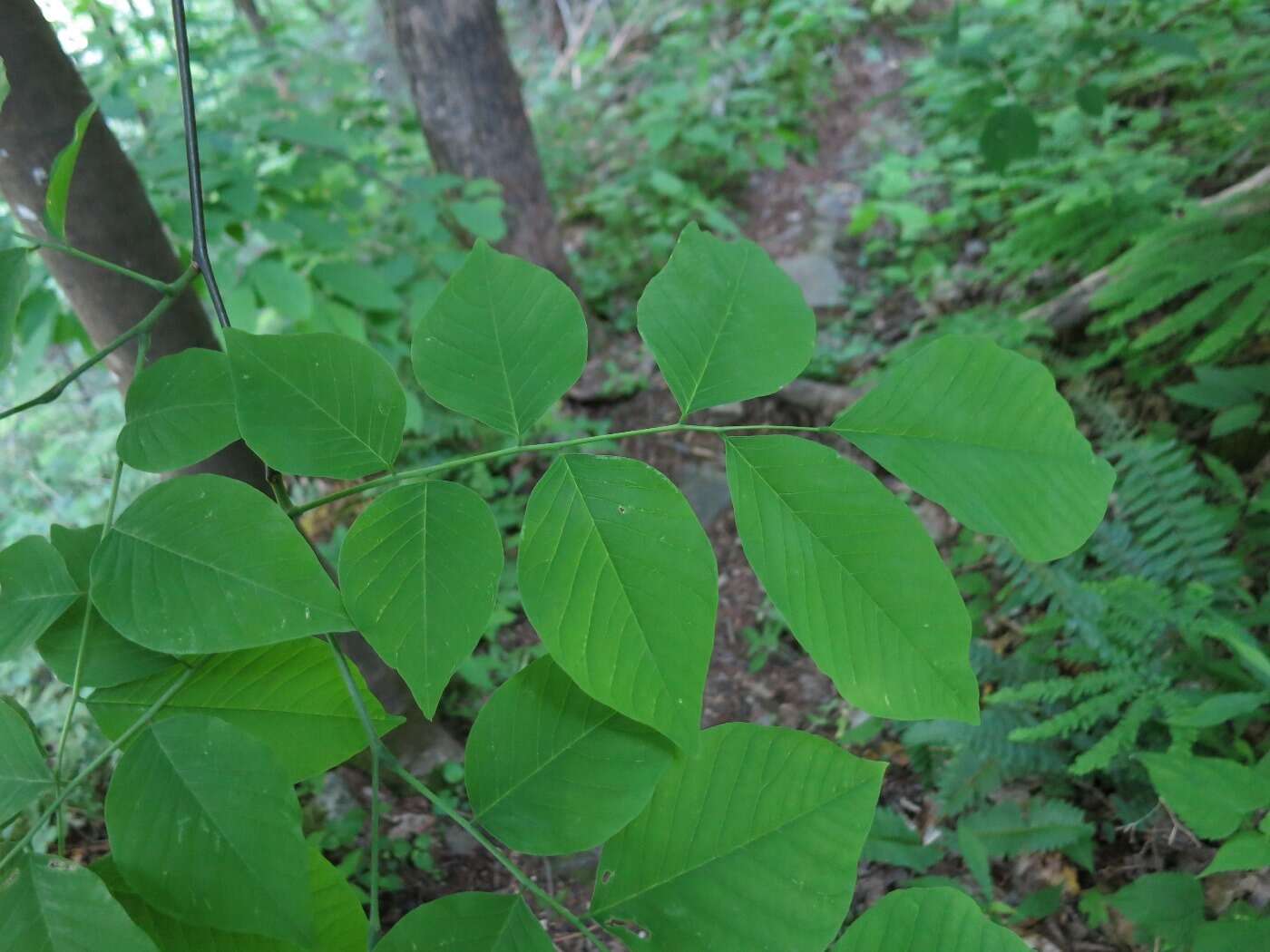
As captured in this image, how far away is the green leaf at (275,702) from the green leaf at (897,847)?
168 centimetres

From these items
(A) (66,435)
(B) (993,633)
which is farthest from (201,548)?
(A) (66,435)

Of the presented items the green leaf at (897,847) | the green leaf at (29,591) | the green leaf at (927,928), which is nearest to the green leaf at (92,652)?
the green leaf at (29,591)

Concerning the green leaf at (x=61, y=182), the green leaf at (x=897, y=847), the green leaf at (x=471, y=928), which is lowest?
the green leaf at (x=897, y=847)

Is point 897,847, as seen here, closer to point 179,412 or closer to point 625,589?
point 625,589

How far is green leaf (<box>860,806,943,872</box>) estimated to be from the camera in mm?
2023

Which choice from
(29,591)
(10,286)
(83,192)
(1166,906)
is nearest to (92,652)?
(29,591)

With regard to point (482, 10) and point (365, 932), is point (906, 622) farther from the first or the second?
point (482, 10)

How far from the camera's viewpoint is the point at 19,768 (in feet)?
2.06

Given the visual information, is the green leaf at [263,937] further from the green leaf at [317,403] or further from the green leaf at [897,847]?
the green leaf at [897,847]

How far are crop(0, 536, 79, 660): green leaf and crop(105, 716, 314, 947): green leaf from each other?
149 mm

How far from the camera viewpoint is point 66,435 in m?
Answer: 5.25

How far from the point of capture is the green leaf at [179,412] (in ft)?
2.43

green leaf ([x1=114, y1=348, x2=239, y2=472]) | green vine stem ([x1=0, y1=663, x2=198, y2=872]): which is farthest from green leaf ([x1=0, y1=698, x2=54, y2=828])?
green leaf ([x1=114, y1=348, x2=239, y2=472])

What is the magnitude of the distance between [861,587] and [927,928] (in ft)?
0.88
